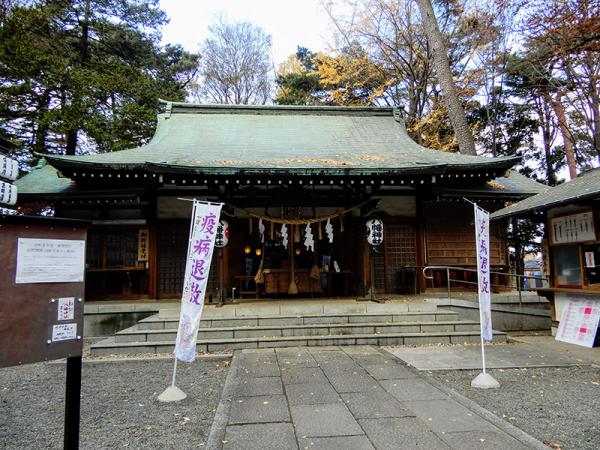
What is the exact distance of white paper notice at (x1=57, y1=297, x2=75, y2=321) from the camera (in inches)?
98.1

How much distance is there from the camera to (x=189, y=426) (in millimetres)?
3703

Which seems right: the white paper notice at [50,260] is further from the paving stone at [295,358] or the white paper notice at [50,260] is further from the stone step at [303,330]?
the stone step at [303,330]

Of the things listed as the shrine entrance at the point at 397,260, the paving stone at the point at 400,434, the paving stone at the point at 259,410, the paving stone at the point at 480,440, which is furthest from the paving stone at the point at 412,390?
the shrine entrance at the point at 397,260

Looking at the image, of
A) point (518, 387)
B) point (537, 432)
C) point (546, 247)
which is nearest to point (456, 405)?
point (537, 432)

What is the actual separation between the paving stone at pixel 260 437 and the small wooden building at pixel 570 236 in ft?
19.9

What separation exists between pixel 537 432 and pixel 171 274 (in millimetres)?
9002

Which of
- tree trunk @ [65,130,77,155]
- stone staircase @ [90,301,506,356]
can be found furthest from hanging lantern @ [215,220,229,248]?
tree trunk @ [65,130,77,155]

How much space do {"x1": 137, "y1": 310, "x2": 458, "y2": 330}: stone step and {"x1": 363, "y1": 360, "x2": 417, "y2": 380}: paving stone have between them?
75.1 inches

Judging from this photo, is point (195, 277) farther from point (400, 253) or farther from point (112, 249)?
point (400, 253)

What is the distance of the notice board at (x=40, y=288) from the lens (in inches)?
89.0

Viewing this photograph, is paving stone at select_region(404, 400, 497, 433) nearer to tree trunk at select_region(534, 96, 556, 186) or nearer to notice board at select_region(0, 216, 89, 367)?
notice board at select_region(0, 216, 89, 367)

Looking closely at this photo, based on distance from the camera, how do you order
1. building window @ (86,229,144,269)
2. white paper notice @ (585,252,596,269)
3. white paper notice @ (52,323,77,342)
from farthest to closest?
building window @ (86,229,144,269) → white paper notice @ (585,252,596,269) → white paper notice @ (52,323,77,342)

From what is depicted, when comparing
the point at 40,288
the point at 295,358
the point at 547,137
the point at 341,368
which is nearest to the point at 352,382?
the point at 341,368

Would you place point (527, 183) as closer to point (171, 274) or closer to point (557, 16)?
point (557, 16)
